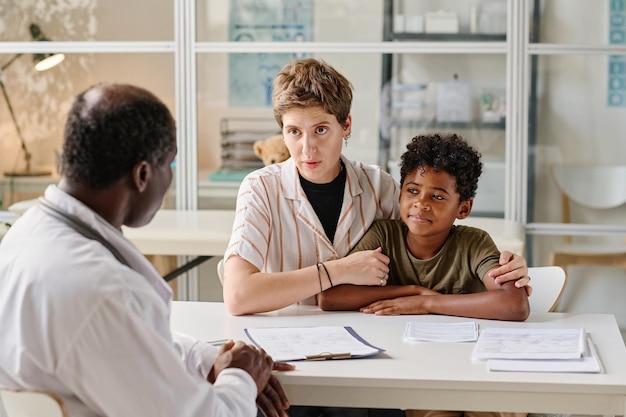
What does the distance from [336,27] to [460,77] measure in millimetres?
619

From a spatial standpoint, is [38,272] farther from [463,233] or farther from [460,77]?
[460,77]

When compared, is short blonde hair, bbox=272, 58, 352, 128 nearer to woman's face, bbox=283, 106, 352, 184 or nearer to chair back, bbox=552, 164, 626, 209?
woman's face, bbox=283, 106, 352, 184

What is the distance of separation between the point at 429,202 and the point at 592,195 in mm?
2263

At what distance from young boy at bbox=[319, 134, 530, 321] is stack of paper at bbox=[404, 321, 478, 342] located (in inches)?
4.0

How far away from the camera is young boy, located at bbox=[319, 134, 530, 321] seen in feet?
7.75

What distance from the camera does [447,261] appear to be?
2.44m

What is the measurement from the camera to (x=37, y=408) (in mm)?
1429

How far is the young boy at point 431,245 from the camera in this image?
2.36m

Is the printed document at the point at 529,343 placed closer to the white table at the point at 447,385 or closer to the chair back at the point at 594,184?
the white table at the point at 447,385

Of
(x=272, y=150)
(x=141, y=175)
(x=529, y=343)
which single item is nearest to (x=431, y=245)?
(x=529, y=343)

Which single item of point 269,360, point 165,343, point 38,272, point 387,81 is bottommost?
point 269,360

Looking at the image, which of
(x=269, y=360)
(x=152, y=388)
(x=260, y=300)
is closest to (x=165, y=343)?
(x=152, y=388)

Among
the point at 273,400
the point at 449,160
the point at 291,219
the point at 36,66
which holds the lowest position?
the point at 273,400

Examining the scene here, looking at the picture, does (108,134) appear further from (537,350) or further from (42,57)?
(42,57)
